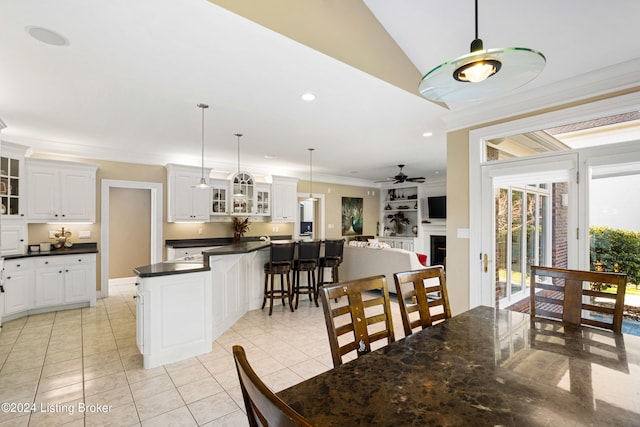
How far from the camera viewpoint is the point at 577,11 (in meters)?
2.15

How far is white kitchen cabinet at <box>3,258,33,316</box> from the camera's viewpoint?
3916 millimetres

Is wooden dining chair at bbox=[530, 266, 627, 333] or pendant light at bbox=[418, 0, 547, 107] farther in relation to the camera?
Result: wooden dining chair at bbox=[530, 266, 627, 333]

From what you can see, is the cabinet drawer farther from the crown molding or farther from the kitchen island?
the crown molding

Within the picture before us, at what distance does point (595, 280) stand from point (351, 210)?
7345 millimetres

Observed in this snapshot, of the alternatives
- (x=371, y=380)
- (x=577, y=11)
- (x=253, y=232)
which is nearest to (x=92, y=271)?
(x=253, y=232)

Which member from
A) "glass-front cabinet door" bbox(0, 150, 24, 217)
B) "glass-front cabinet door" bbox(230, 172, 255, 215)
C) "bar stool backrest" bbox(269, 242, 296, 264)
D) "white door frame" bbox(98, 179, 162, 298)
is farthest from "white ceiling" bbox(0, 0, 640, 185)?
"glass-front cabinet door" bbox(230, 172, 255, 215)

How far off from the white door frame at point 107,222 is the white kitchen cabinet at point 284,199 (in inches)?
92.9

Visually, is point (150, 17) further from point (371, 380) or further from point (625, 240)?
point (625, 240)

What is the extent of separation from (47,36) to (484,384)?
317cm

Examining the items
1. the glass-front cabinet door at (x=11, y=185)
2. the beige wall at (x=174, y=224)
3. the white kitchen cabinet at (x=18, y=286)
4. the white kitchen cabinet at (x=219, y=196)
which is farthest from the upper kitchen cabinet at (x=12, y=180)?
the white kitchen cabinet at (x=219, y=196)

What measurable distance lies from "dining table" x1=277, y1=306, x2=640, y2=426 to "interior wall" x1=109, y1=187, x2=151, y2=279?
697 centimetres

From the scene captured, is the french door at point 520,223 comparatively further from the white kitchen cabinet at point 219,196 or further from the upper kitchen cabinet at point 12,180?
the upper kitchen cabinet at point 12,180

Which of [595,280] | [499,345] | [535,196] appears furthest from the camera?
[535,196]

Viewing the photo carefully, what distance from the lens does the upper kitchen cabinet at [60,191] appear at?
4.48 m
